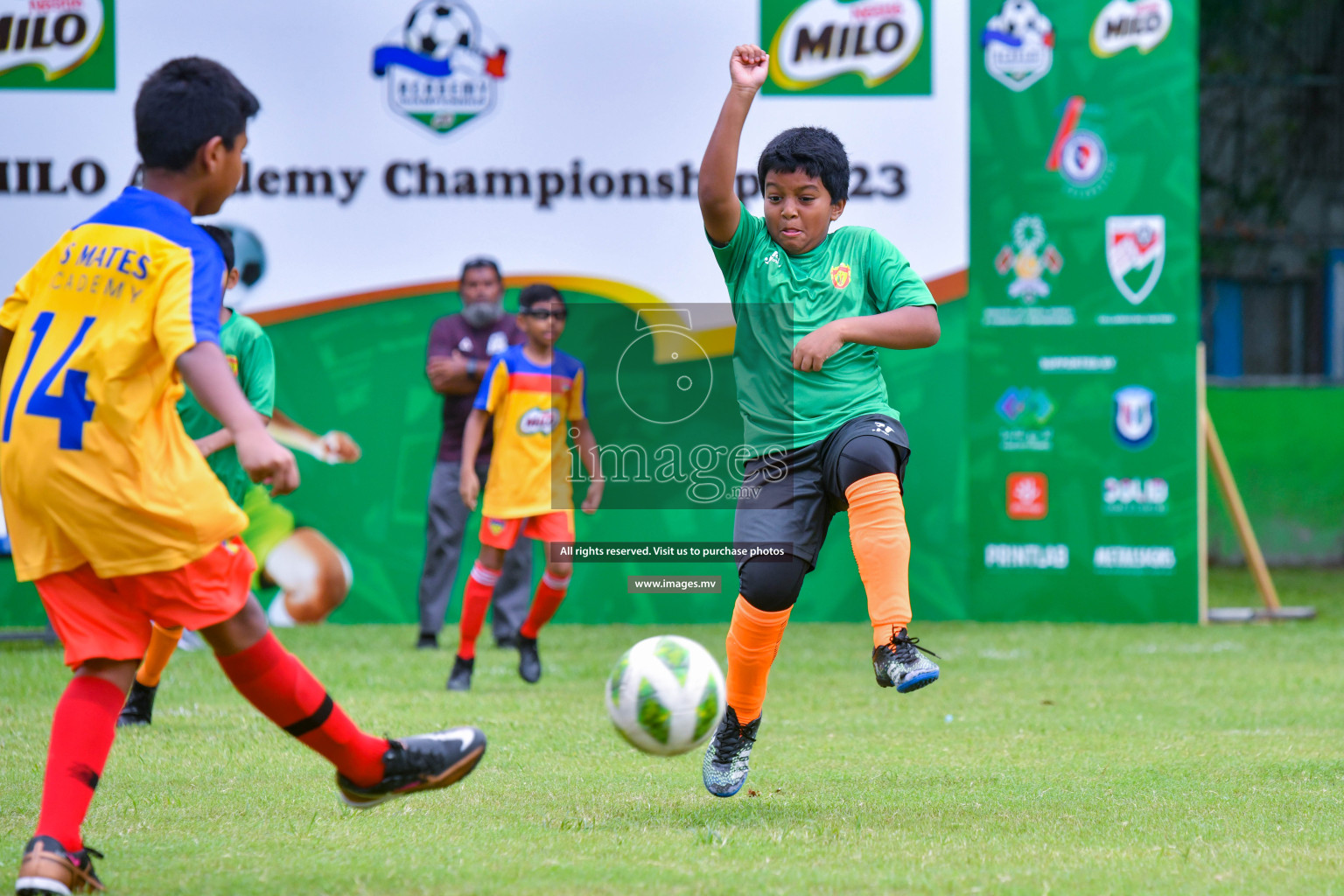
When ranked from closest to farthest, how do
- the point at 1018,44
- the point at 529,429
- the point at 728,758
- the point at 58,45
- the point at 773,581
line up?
1. the point at 773,581
2. the point at 728,758
3. the point at 529,429
4. the point at 58,45
5. the point at 1018,44

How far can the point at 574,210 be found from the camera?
33.1 ft

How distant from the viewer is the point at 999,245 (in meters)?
10.3

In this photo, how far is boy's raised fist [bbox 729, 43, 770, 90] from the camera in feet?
12.7

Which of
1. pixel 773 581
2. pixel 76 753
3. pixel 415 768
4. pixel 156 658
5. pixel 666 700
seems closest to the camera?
pixel 76 753

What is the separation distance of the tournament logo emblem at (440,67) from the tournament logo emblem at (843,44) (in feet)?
6.34

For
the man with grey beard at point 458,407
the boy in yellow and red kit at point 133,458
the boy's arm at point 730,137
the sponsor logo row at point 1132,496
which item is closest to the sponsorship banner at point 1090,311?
the sponsor logo row at point 1132,496

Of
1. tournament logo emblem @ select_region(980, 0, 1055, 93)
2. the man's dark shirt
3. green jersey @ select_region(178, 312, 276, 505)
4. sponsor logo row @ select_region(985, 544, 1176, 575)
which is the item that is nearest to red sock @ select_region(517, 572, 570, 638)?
green jersey @ select_region(178, 312, 276, 505)

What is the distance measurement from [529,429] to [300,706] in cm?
426

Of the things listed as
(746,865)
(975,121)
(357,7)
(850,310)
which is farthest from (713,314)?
(746,865)

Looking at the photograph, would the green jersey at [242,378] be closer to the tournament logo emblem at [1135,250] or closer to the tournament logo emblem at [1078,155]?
the tournament logo emblem at [1078,155]

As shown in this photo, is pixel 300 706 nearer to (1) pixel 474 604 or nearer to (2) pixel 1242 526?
(1) pixel 474 604

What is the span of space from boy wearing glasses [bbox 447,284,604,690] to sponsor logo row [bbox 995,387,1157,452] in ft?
12.5

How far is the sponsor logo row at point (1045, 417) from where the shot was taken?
10117 millimetres

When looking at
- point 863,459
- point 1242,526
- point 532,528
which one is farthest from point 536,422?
point 1242,526
